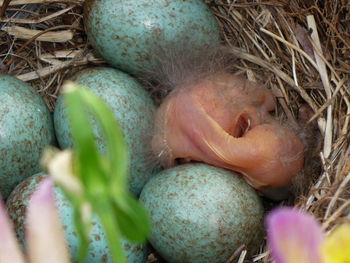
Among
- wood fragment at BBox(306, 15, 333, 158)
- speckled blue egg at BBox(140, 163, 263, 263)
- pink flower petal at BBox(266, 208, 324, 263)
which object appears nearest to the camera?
pink flower petal at BBox(266, 208, 324, 263)

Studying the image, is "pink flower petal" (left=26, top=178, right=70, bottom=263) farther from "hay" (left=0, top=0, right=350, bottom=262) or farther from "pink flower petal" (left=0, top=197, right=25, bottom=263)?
"hay" (left=0, top=0, right=350, bottom=262)

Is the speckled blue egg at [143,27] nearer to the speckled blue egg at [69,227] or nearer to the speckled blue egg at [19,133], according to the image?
→ the speckled blue egg at [19,133]

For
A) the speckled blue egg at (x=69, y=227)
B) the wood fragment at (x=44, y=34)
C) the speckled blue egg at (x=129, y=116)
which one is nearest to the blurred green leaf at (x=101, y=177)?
the speckled blue egg at (x=69, y=227)

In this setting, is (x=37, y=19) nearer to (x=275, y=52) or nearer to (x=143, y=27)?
(x=143, y=27)

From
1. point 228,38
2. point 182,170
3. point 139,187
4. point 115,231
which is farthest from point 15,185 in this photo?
point 115,231

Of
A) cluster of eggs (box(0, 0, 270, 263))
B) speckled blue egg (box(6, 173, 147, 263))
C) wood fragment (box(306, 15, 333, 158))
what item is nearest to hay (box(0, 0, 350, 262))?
wood fragment (box(306, 15, 333, 158))

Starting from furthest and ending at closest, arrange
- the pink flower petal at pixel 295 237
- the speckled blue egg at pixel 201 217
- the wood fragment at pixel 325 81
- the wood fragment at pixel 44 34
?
1. the wood fragment at pixel 44 34
2. the wood fragment at pixel 325 81
3. the speckled blue egg at pixel 201 217
4. the pink flower petal at pixel 295 237
